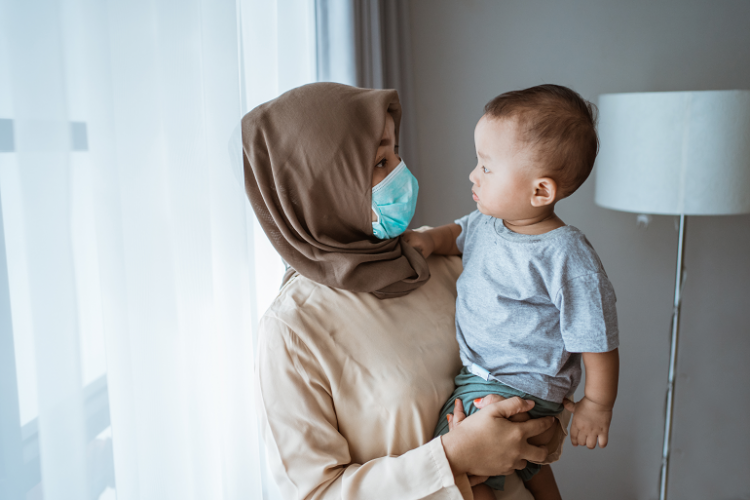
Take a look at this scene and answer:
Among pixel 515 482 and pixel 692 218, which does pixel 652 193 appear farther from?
pixel 515 482

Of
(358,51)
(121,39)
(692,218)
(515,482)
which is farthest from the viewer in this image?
(692,218)

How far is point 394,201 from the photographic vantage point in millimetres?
1118

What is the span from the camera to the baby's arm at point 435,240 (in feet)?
4.16

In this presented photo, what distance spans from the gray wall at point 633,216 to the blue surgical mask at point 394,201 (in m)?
1.43

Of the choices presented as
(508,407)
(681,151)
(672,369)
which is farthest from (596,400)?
(672,369)

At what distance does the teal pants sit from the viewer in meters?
1.06

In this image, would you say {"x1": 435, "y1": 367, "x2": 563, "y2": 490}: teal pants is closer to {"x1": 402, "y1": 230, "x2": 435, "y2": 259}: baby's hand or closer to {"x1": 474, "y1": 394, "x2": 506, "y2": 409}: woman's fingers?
{"x1": 474, "y1": 394, "x2": 506, "y2": 409}: woman's fingers

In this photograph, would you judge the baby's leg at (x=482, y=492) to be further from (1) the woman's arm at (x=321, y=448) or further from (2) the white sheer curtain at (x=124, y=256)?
(2) the white sheer curtain at (x=124, y=256)

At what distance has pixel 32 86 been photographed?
1.92ft

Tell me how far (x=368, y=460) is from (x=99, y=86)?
0.80 m

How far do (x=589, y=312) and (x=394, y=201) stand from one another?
0.45 meters

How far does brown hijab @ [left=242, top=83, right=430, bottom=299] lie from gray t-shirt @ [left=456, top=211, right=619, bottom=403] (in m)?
0.20

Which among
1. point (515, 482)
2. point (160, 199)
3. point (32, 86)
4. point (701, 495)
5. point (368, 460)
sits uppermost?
point (32, 86)

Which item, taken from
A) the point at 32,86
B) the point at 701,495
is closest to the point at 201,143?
the point at 32,86
